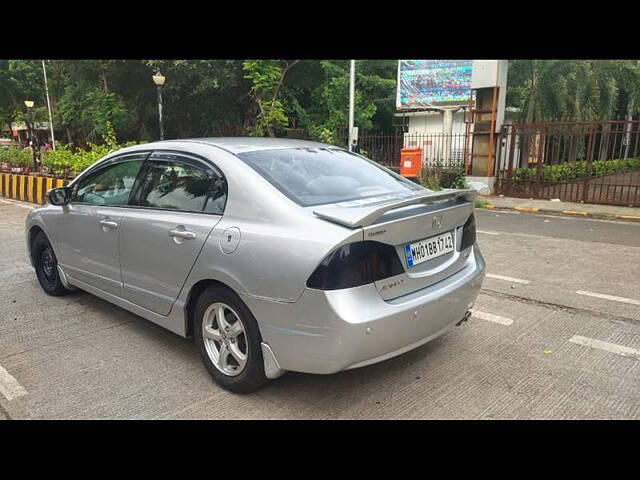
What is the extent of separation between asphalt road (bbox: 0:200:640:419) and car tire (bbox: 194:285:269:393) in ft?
0.38

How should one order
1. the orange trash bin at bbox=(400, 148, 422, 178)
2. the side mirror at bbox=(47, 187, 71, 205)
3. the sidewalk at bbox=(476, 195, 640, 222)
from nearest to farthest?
the side mirror at bbox=(47, 187, 71, 205) < the sidewalk at bbox=(476, 195, 640, 222) < the orange trash bin at bbox=(400, 148, 422, 178)

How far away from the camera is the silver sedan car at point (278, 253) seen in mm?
2623

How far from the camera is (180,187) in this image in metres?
3.54

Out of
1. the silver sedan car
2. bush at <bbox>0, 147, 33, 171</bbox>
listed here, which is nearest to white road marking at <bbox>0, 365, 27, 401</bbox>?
the silver sedan car

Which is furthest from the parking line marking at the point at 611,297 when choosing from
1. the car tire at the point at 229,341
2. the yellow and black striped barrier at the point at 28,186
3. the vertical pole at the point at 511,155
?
the yellow and black striped barrier at the point at 28,186

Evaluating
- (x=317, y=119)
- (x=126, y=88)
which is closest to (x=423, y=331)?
(x=317, y=119)

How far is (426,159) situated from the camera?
16.5 m

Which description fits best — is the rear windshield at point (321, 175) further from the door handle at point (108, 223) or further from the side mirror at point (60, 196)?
the side mirror at point (60, 196)

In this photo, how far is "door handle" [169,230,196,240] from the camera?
321 centimetres

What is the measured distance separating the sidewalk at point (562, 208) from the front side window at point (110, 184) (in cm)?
973

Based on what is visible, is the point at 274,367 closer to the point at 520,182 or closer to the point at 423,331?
the point at 423,331

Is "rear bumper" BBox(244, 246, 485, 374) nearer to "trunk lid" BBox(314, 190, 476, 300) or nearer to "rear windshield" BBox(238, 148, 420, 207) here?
"trunk lid" BBox(314, 190, 476, 300)

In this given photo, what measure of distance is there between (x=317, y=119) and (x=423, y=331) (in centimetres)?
1991

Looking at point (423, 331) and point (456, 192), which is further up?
point (456, 192)
